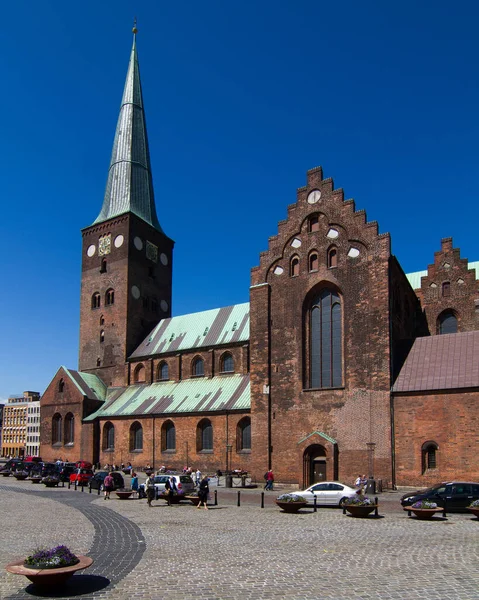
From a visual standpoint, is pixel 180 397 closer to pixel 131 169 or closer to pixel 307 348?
pixel 307 348

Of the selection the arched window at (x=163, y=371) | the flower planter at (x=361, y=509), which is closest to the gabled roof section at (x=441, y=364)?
the flower planter at (x=361, y=509)

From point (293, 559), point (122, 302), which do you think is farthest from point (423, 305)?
point (293, 559)

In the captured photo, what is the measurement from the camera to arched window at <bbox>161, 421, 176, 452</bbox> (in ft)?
168

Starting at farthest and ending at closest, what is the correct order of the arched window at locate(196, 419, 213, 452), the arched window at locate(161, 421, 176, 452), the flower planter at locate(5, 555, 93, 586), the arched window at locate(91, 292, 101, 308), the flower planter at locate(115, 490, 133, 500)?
the arched window at locate(91, 292, 101, 308) < the arched window at locate(161, 421, 176, 452) < the arched window at locate(196, 419, 213, 452) < the flower planter at locate(115, 490, 133, 500) < the flower planter at locate(5, 555, 93, 586)

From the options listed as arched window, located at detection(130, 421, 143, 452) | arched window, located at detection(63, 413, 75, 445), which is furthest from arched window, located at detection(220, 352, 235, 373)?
arched window, located at detection(63, 413, 75, 445)

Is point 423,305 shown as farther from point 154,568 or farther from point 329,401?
point 154,568

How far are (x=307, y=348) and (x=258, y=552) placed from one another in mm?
24173

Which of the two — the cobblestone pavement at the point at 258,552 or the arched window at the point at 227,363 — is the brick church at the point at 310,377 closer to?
the arched window at the point at 227,363

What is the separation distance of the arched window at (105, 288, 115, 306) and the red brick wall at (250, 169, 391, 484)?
26027 millimetres

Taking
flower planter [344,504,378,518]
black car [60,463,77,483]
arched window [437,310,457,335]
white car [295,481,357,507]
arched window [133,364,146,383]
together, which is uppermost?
arched window [437,310,457,335]

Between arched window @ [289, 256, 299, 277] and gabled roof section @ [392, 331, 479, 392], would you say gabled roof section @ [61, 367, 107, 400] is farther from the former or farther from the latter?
gabled roof section @ [392, 331, 479, 392]

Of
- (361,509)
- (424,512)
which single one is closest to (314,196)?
(361,509)

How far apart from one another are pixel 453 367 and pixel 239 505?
1558cm

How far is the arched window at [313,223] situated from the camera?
40.1 m
